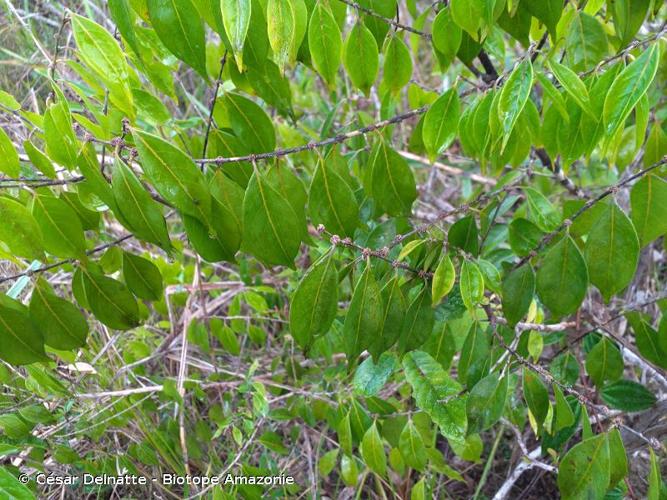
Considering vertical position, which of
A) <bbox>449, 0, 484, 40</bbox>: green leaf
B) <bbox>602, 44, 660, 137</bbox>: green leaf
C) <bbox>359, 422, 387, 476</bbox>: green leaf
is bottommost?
<bbox>359, 422, 387, 476</bbox>: green leaf

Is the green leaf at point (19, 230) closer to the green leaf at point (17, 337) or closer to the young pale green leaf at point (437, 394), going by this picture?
the green leaf at point (17, 337)

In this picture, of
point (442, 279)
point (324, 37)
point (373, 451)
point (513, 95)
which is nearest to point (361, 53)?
point (324, 37)

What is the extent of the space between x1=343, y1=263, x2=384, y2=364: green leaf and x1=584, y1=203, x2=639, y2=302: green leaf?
14.0 inches

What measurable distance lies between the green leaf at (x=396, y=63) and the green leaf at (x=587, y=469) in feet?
2.59

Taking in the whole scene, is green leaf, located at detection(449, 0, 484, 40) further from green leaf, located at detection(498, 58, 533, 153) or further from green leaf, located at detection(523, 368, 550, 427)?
green leaf, located at detection(523, 368, 550, 427)

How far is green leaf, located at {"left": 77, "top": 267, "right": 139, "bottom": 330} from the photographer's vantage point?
110 cm

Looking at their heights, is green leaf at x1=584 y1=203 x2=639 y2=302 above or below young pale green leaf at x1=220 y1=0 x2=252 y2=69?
below

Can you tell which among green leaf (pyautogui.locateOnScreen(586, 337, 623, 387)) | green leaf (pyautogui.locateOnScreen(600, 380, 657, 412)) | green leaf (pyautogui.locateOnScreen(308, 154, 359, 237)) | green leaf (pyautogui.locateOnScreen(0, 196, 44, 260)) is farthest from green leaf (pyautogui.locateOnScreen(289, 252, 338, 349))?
green leaf (pyautogui.locateOnScreen(600, 380, 657, 412))

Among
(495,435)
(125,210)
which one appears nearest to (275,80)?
(125,210)

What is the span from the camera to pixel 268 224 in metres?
0.97

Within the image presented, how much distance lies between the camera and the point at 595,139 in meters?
0.99

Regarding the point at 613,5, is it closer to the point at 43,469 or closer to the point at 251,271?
the point at 251,271

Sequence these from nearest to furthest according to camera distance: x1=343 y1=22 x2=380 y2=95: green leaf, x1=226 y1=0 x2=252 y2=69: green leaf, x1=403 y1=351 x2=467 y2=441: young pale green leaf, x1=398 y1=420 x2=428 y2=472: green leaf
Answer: x1=226 y1=0 x2=252 y2=69: green leaf
x1=343 y1=22 x2=380 y2=95: green leaf
x1=403 y1=351 x2=467 y2=441: young pale green leaf
x1=398 y1=420 x2=428 y2=472: green leaf

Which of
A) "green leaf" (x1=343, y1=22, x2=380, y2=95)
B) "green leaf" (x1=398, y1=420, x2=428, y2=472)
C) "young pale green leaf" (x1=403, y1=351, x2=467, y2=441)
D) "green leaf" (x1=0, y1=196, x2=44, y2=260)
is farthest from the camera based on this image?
"green leaf" (x1=398, y1=420, x2=428, y2=472)
